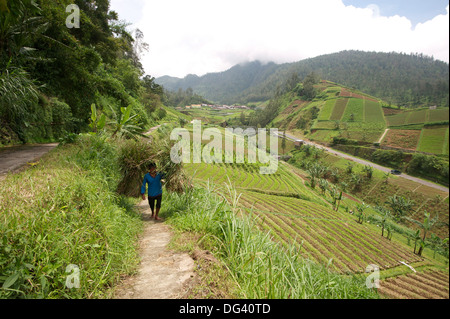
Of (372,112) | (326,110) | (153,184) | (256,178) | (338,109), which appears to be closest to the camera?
(153,184)

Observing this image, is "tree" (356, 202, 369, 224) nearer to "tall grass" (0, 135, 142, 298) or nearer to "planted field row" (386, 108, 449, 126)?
"planted field row" (386, 108, 449, 126)

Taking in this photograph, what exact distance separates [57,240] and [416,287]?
29.2m

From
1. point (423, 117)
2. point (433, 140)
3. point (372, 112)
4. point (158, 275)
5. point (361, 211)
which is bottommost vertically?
point (361, 211)

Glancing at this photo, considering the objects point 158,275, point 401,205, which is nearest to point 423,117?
point 401,205

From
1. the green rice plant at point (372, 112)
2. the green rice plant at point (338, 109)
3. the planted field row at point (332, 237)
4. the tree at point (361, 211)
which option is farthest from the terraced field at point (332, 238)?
the green rice plant at point (338, 109)

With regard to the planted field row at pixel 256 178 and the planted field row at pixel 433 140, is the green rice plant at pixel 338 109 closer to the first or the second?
the planted field row at pixel 256 178

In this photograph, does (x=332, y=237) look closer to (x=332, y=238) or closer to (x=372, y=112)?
(x=332, y=238)

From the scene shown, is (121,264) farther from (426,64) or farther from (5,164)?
(426,64)

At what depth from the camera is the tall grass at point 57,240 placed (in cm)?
166

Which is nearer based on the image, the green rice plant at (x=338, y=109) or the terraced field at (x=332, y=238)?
the terraced field at (x=332, y=238)

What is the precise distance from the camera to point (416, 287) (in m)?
18.8

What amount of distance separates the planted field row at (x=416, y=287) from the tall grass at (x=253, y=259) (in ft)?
67.7

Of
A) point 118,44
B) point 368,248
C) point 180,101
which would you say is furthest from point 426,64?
point 118,44

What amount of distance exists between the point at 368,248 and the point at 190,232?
94.6ft
